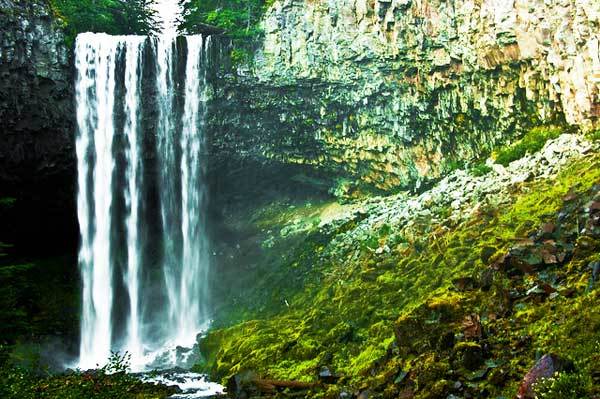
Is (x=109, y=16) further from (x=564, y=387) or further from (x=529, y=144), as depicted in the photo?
(x=564, y=387)

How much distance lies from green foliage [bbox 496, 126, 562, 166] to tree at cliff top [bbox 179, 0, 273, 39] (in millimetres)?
10959

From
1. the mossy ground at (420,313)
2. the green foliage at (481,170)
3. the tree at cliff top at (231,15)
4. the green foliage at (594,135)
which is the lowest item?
the mossy ground at (420,313)

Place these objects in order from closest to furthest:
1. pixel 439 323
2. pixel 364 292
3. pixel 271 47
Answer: pixel 439 323 < pixel 364 292 < pixel 271 47

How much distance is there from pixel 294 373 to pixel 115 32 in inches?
761

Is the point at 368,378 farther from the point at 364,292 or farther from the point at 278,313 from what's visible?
the point at 278,313

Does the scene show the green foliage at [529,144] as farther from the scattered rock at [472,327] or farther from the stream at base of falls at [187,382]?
the stream at base of falls at [187,382]

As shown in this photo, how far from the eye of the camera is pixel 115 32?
82.9 feet

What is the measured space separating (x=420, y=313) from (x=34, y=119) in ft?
59.9

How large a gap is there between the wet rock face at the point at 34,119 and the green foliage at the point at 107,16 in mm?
1174

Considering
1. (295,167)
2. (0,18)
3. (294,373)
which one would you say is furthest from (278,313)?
(0,18)

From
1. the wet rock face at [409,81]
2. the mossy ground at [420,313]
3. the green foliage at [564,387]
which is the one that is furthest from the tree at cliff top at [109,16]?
the green foliage at [564,387]

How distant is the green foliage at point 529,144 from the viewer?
1717 centimetres

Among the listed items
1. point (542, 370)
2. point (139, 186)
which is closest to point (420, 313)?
point (542, 370)

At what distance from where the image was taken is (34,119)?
71.8ft
